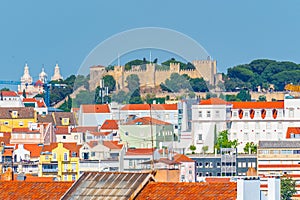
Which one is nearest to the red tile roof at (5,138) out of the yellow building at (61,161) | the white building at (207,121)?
the white building at (207,121)

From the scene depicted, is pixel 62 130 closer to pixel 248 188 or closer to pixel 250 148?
pixel 250 148

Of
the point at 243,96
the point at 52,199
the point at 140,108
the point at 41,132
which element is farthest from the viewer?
the point at 243,96

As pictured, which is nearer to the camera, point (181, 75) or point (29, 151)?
point (181, 75)

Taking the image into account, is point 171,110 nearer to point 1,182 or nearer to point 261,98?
point 1,182

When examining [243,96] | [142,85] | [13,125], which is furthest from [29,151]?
[243,96]

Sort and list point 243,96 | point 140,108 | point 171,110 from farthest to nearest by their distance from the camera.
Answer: point 243,96 < point 171,110 < point 140,108

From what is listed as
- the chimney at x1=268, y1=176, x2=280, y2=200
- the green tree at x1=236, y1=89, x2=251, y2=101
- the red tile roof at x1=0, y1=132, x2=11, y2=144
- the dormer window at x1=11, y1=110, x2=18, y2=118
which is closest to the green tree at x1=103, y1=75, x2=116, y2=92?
the chimney at x1=268, y1=176, x2=280, y2=200

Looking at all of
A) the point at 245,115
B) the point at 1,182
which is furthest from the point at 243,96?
the point at 1,182

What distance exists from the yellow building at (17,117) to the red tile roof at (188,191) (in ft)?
284

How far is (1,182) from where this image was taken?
18.3m

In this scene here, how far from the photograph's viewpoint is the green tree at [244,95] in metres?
136

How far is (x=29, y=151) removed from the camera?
268 ft

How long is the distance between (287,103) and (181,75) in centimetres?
5595

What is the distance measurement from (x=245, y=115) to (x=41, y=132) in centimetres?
1902
